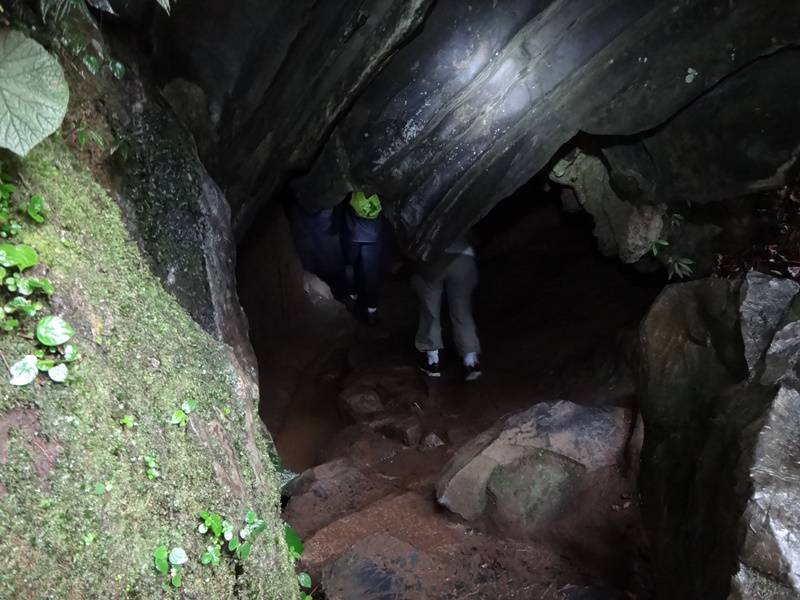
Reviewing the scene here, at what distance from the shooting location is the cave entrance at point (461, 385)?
394cm

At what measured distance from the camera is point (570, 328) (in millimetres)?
7188

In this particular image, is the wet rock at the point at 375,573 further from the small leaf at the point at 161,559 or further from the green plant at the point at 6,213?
the green plant at the point at 6,213

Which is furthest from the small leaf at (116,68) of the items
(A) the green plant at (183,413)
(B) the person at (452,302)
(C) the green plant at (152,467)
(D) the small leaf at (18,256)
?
(B) the person at (452,302)

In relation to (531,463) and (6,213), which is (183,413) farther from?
(531,463)

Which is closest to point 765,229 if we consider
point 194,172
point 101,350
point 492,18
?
point 492,18

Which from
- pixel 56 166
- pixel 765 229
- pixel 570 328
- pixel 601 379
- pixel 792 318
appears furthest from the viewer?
pixel 570 328

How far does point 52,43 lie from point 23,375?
1589mm

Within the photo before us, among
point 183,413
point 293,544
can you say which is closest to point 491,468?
point 293,544

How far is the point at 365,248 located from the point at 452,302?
2.02 metres

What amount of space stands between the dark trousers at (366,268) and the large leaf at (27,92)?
625cm

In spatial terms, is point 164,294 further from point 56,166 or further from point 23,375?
point 23,375

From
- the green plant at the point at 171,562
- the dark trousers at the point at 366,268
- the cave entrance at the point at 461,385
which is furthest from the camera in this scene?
the dark trousers at the point at 366,268

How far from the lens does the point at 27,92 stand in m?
1.89

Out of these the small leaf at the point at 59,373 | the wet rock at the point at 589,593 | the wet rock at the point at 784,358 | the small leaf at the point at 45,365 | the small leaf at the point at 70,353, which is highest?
the small leaf at the point at 70,353
